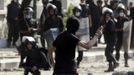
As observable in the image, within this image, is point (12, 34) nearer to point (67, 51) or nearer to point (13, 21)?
point (13, 21)

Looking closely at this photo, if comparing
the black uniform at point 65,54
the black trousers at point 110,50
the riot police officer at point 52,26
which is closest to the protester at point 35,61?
the riot police officer at point 52,26

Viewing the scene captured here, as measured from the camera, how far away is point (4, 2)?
2227 cm

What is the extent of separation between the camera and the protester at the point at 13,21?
63.8 ft

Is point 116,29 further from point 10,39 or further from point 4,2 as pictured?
point 4,2

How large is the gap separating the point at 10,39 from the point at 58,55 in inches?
458

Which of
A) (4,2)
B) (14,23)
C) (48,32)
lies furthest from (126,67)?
(4,2)

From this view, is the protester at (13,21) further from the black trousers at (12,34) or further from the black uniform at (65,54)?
the black uniform at (65,54)

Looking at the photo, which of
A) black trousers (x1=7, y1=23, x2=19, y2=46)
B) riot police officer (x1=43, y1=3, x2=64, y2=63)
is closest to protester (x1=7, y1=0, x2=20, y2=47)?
black trousers (x1=7, y1=23, x2=19, y2=46)

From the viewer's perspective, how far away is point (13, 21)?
19641mm

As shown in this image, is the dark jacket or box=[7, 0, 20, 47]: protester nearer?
the dark jacket

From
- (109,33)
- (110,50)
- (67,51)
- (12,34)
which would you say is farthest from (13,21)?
(67,51)

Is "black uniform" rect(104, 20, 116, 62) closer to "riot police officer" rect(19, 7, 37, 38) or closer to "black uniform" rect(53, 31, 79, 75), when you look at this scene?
"riot police officer" rect(19, 7, 37, 38)

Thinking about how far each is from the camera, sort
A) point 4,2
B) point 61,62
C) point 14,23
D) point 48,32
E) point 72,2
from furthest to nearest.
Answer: point 72,2
point 4,2
point 14,23
point 48,32
point 61,62

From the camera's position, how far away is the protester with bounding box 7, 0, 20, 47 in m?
19.4
